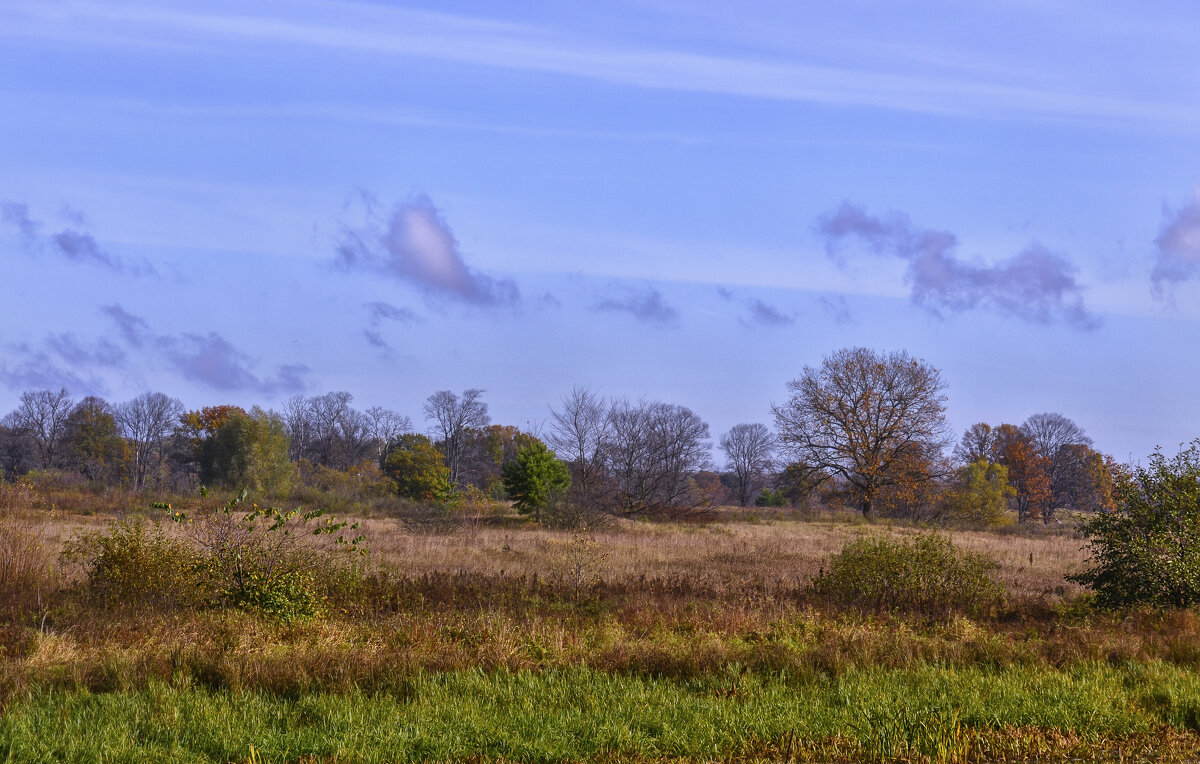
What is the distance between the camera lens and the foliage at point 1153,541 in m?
13.0

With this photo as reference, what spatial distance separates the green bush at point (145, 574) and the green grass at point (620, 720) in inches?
173

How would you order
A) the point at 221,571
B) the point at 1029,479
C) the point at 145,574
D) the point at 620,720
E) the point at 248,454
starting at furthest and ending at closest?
1. the point at 1029,479
2. the point at 248,454
3. the point at 145,574
4. the point at 221,571
5. the point at 620,720

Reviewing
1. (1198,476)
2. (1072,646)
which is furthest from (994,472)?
(1072,646)

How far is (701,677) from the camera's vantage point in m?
8.44

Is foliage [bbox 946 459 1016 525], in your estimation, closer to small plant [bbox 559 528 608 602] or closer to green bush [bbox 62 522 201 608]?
small plant [bbox 559 528 608 602]

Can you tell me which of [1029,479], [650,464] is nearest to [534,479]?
[650,464]

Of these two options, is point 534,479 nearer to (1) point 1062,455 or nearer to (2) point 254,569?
(2) point 254,569

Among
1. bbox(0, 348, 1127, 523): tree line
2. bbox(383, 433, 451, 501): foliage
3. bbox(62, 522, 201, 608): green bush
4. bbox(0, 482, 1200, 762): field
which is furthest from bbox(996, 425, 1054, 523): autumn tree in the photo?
bbox(62, 522, 201, 608): green bush

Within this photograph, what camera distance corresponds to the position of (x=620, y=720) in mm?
6887

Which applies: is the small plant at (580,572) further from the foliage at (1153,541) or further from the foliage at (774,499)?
the foliage at (774,499)

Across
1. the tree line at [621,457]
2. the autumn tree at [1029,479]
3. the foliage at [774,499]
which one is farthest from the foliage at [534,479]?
the autumn tree at [1029,479]

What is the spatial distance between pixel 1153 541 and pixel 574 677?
10.3m

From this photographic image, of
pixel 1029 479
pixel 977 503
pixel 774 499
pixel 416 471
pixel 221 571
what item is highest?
pixel 1029 479

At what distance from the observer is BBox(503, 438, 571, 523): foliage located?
3491 centimetres
